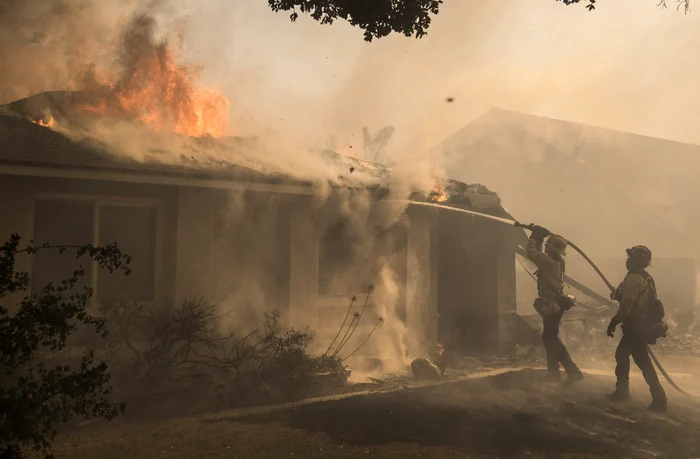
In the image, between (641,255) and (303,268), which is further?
(303,268)

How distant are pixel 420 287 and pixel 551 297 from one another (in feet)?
9.10

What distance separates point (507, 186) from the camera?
27.1m

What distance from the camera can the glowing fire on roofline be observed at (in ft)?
40.7

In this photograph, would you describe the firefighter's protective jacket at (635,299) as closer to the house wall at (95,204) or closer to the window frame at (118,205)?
the house wall at (95,204)

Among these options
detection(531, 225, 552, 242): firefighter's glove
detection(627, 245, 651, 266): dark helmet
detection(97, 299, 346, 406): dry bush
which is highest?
detection(531, 225, 552, 242): firefighter's glove

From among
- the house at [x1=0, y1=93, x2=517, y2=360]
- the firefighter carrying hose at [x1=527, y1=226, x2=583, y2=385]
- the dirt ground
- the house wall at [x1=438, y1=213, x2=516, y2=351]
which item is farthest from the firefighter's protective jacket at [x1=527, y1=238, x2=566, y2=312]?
the house wall at [x1=438, y1=213, x2=516, y2=351]

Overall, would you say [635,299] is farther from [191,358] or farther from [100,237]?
[100,237]

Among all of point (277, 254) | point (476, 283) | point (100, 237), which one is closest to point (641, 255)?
point (476, 283)

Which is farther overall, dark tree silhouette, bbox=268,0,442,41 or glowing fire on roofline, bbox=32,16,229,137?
glowing fire on roofline, bbox=32,16,229,137

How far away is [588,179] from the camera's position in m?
25.8

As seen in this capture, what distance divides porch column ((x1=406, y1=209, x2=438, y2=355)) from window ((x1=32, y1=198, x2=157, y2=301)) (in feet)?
16.1

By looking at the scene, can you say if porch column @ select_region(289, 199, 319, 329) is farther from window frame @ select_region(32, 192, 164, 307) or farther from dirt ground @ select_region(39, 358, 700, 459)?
dirt ground @ select_region(39, 358, 700, 459)

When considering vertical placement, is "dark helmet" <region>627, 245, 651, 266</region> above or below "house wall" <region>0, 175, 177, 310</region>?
below

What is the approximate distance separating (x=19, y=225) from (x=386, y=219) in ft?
20.1
